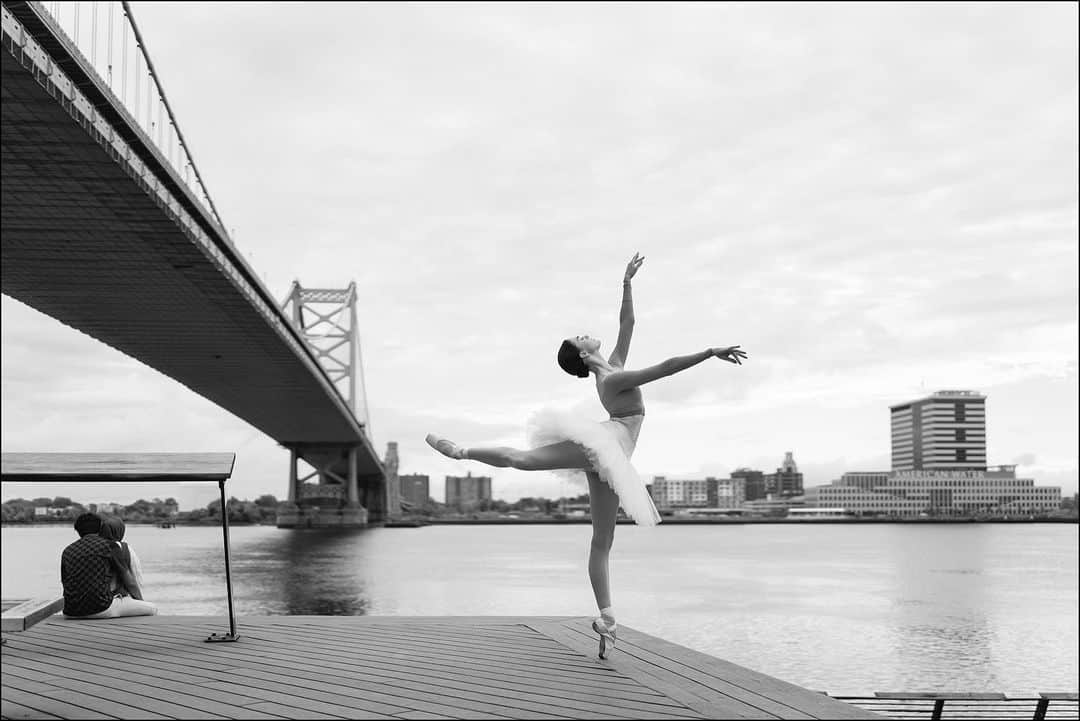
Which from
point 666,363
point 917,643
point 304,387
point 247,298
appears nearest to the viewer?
point 666,363

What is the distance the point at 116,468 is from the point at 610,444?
8.24ft

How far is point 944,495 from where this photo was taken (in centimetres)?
15575

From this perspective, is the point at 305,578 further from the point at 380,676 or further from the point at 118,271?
the point at 380,676

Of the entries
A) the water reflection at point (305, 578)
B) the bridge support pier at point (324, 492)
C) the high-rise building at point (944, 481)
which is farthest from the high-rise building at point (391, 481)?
the high-rise building at point (944, 481)

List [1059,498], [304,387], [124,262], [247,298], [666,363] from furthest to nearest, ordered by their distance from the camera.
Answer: [1059,498], [304,387], [247,298], [124,262], [666,363]

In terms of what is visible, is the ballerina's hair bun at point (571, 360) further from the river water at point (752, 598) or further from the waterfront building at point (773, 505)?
the waterfront building at point (773, 505)

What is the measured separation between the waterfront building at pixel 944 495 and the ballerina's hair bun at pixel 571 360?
15907 centimetres

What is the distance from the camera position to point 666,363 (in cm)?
480

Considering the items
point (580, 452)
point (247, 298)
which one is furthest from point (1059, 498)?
point (580, 452)

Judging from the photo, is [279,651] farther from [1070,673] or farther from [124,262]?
[124,262]

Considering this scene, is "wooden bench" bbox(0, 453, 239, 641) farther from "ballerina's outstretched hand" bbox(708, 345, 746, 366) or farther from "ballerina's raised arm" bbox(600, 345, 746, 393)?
"ballerina's outstretched hand" bbox(708, 345, 746, 366)

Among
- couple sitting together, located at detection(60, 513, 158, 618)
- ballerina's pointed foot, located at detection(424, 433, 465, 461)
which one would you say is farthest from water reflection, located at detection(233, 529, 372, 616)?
ballerina's pointed foot, located at detection(424, 433, 465, 461)

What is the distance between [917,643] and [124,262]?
2258 cm

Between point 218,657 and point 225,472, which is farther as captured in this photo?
point 225,472
